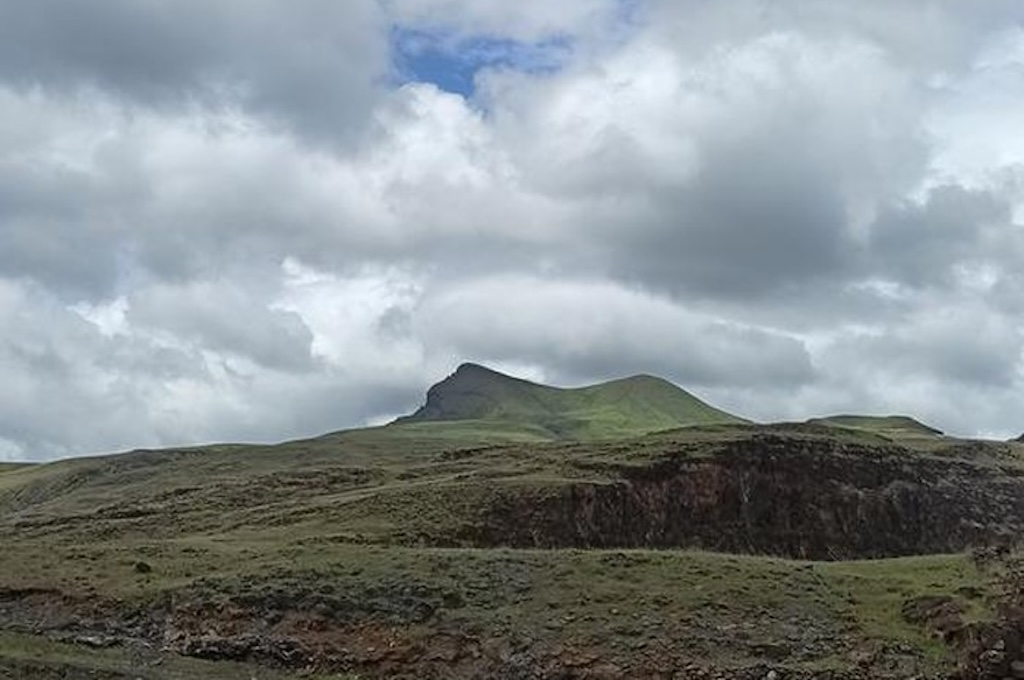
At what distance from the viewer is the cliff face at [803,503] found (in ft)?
266

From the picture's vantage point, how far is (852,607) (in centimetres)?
4581

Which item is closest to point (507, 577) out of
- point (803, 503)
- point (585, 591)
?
point (585, 591)

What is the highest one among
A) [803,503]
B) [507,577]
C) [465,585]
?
[803,503]

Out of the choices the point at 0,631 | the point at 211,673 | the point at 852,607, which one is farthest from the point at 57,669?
the point at 852,607

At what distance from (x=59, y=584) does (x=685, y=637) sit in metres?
24.6

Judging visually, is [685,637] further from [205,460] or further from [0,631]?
[205,460]

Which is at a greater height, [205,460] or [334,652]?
[205,460]

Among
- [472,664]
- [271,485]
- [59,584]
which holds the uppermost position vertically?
[271,485]

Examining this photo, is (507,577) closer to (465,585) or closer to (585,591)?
(465,585)

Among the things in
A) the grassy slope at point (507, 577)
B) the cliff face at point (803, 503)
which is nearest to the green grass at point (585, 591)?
the grassy slope at point (507, 577)

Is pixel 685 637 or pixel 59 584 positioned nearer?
pixel 685 637

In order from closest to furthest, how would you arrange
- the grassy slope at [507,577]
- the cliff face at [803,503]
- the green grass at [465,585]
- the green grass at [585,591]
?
the green grass at [465,585], the green grass at [585,591], the grassy slope at [507,577], the cliff face at [803,503]

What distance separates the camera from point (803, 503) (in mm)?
88750

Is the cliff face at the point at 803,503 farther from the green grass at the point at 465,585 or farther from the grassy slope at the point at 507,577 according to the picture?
the green grass at the point at 465,585
